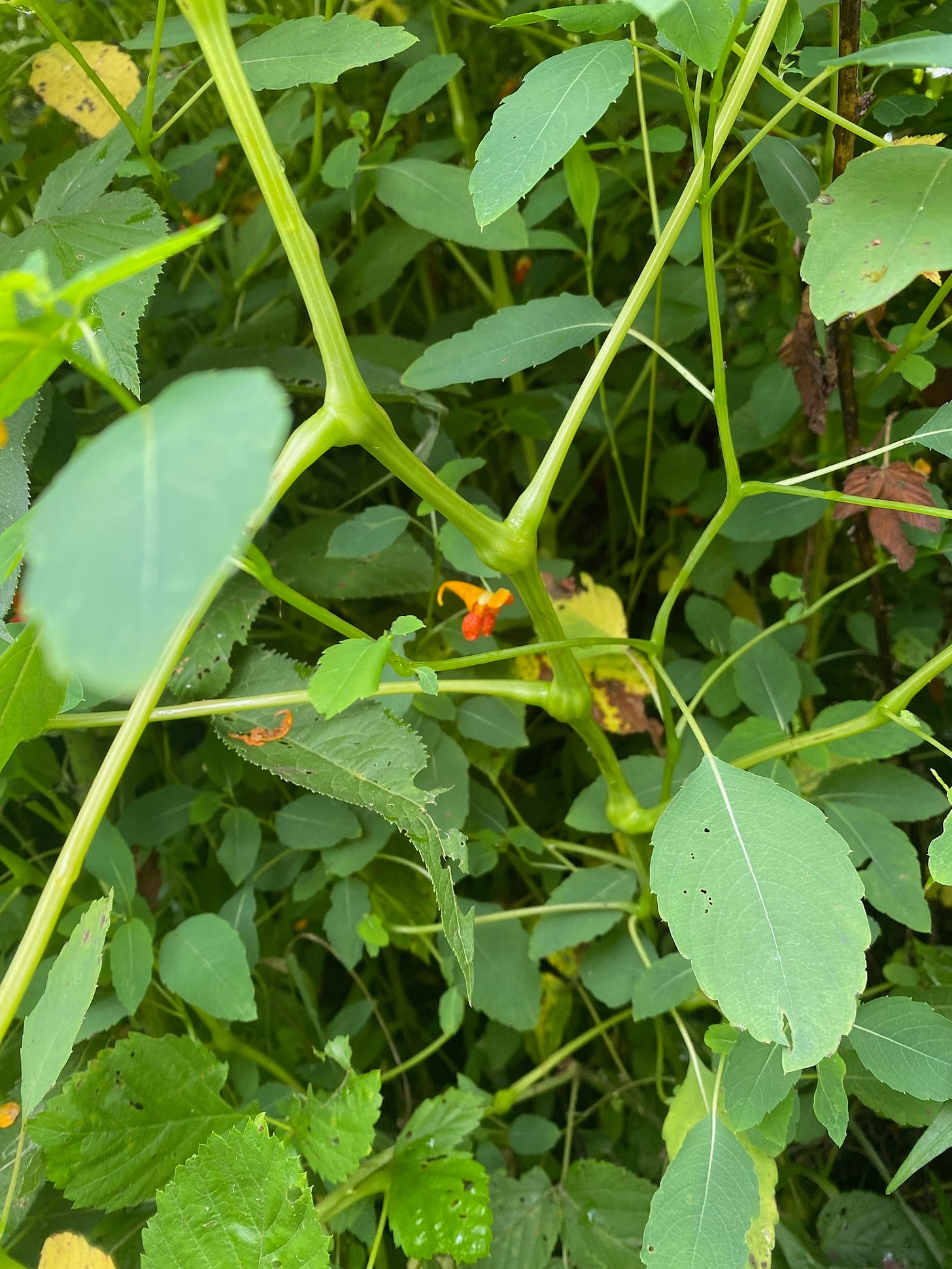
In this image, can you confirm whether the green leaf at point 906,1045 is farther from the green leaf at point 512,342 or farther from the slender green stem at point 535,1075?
the green leaf at point 512,342

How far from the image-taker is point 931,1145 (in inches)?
17.8

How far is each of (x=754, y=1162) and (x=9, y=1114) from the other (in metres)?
0.46

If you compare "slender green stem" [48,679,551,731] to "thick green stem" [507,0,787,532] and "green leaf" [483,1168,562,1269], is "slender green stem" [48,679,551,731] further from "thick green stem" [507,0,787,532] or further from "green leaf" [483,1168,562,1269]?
"green leaf" [483,1168,562,1269]

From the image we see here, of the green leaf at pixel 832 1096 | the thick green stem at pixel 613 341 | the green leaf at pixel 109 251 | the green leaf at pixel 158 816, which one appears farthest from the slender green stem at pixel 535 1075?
the green leaf at pixel 109 251

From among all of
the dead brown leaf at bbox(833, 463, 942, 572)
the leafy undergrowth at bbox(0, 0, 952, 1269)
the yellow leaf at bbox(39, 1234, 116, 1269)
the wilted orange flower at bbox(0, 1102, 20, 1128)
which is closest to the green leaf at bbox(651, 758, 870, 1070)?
the leafy undergrowth at bbox(0, 0, 952, 1269)

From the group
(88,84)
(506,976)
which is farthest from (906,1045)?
(88,84)

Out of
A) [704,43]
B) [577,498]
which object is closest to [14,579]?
[704,43]

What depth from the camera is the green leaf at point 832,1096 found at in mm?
429

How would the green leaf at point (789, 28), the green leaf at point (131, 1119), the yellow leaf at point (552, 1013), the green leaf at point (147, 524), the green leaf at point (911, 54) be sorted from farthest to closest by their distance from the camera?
the yellow leaf at point (552, 1013)
the green leaf at point (131, 1119)
the green leaf at point (789, 28)
the green leaf at point (911, 54)
the green leaf at point (147, 524)

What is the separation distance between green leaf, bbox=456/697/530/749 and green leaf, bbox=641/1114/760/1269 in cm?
27

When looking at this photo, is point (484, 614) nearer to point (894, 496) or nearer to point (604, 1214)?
point (894, 496)

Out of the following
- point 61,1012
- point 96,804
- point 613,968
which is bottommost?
point 613,968

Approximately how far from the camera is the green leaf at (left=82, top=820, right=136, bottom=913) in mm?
576

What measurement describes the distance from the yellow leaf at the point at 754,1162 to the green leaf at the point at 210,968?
0.26m
